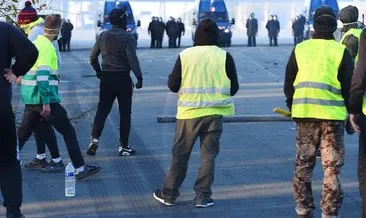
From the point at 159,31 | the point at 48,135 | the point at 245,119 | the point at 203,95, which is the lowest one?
the point at 159,31

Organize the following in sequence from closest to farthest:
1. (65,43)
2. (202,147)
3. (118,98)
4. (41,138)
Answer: (202,147) → (41,138) → (118,98) → (65,43)

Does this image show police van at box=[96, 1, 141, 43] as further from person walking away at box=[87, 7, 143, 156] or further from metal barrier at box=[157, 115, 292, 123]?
person walking away at box=[87, 7, 143, 156]

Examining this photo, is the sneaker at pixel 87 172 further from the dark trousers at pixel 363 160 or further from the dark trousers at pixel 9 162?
the dark trousers at pixel 363 160

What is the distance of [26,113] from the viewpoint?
992 cm

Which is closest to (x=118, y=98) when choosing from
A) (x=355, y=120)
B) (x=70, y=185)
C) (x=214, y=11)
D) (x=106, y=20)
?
(x=70, y=185)

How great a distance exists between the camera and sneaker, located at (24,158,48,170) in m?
10.5

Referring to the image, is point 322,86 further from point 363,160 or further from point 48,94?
point 48,94

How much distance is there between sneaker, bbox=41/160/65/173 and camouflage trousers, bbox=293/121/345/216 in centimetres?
365

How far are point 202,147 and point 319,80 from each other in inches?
60.7

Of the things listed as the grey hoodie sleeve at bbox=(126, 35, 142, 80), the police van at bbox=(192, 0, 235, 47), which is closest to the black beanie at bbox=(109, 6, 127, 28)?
the grey hoodie sleeve at bbox=(126, 35, 142, 80)

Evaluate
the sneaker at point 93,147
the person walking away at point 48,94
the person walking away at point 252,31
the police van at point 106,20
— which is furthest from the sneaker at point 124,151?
the person walking away at point 252,31

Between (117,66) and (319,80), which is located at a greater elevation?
(319,80)

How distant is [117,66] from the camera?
11.0m

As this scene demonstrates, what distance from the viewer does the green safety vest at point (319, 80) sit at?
24.0ft
